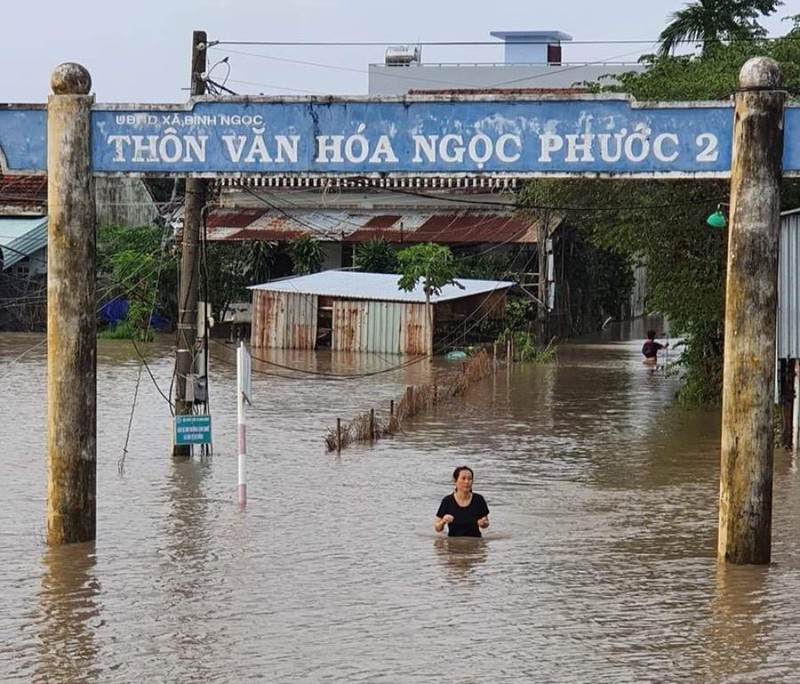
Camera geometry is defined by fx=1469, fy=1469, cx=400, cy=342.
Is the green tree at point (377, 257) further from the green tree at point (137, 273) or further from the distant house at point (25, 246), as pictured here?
the distant house at point (25, 246)

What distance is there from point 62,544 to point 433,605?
3.09 m

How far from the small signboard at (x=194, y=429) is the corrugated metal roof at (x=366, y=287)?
71.6 ft

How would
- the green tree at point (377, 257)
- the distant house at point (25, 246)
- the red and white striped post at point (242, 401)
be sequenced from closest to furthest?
the red and white striped post at point (242, 401)
the green tree at point (377, 257)
the distant house at point (25, 246)

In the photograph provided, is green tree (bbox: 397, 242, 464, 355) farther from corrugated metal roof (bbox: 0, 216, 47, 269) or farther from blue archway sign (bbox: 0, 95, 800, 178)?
blue archway sign (bbox: 0, 95, 800, 178)

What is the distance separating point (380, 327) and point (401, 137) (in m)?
29.5

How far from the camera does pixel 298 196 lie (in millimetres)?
48531

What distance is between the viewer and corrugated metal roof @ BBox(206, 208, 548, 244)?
44.4 meters

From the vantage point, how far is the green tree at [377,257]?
4503cm

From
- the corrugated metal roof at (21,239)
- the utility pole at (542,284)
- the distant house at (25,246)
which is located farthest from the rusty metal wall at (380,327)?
the corrugated metal roof at (21,239)

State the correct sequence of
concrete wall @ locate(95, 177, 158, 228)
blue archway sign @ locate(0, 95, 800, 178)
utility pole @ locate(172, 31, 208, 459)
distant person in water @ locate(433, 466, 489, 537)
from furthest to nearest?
1. concrete wall @ locate(95, 177, 158, 228)
2. utility pole @ locate(172, 31, 208, 459)
3. distant person in water @ locate(433, 466, 489, 537)
4. blue archway sign @ locate(0, 95, 800, 178)

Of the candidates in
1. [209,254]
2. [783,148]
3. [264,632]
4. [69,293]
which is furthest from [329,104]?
[209,254]

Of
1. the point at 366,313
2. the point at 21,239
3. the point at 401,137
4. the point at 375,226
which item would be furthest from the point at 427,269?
the point at 401,137

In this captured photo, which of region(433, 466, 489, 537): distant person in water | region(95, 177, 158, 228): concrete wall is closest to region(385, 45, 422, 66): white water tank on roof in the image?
region(95, 177, 158, 228): concrete wall

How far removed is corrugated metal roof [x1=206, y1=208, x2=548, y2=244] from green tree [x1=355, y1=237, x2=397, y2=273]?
31 cm
